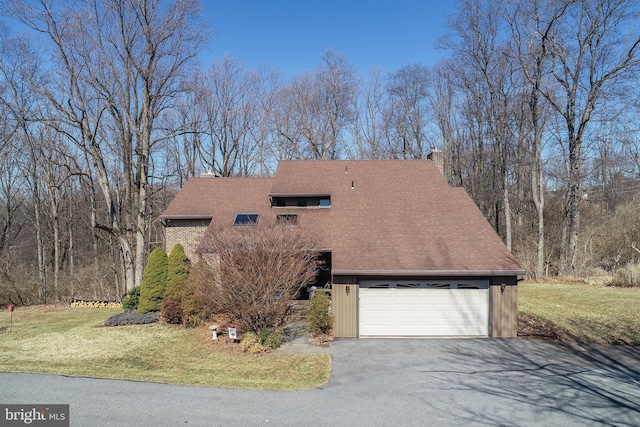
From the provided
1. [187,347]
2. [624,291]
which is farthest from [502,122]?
[187,347]

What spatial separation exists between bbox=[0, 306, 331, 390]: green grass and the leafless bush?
49.7 inches

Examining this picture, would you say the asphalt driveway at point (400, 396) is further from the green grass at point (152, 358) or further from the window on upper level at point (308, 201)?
the window on upper level at point (308, 201)

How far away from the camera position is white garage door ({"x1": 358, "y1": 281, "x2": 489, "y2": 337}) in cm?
1284

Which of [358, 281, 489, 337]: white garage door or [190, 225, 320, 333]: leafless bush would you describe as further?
[358, 281, 489, 337]: white garage door

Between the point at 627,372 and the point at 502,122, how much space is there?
21533 mm

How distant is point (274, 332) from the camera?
1188 cm

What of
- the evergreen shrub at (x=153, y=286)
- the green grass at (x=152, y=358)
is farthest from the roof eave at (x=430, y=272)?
the evergreen shrub at (x=153, y=286)

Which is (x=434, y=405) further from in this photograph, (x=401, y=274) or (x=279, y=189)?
(x=279, y=189)

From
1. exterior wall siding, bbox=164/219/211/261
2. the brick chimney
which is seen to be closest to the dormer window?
exterior wall siding, bbox=164/219/211/261

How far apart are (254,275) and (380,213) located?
6363 mm

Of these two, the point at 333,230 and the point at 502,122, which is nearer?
the point at 333,230

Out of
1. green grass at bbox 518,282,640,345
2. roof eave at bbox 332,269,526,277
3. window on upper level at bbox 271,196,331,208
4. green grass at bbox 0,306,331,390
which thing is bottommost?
green grass at bbox 0,306,331,390

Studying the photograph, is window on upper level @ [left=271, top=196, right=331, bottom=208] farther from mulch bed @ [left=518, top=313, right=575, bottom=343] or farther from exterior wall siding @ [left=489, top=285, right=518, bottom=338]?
mulch bed @ [left=518, top=313, right=575, bottom=343]

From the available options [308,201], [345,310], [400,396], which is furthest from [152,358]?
[308,201]
